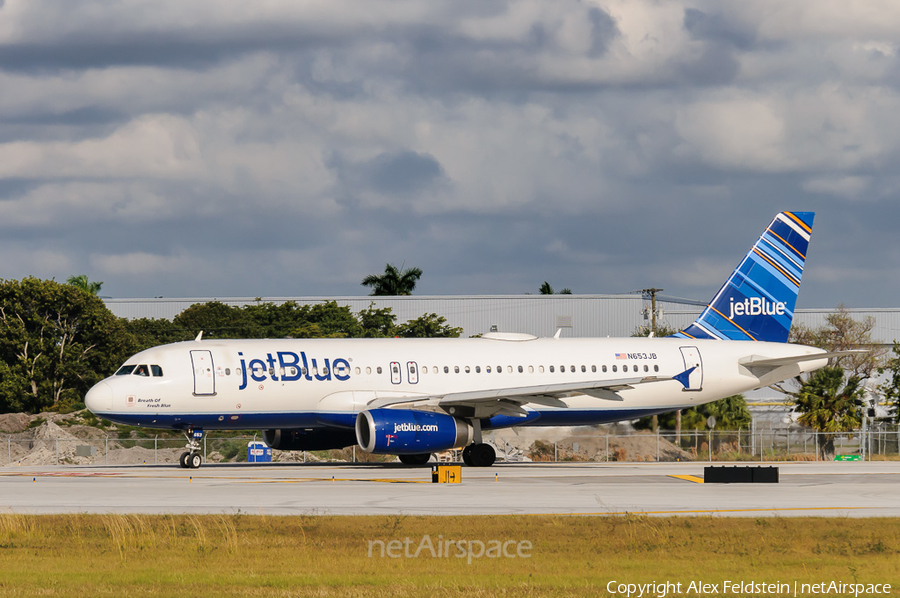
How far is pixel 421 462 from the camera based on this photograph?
40875 mm

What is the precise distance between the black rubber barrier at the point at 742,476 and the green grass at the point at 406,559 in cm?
922

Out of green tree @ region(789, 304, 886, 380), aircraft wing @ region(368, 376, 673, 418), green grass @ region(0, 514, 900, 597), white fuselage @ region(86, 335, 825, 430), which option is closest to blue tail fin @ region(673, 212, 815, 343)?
white fuselage @ region(86, 335, 825, 430)

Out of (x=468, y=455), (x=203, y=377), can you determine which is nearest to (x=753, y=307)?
(x=468, y=455)

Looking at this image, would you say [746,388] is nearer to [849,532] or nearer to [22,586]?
[849,532]

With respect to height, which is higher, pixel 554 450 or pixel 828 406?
pixel 828 406

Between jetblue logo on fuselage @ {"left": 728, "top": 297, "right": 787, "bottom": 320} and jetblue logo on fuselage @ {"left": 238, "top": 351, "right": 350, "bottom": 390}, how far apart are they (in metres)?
16.9

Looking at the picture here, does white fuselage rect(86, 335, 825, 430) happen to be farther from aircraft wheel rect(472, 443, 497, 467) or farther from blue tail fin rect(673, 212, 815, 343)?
blue tail fin rect(673, 212, 815, 343)

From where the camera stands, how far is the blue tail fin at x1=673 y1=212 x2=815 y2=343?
149ft

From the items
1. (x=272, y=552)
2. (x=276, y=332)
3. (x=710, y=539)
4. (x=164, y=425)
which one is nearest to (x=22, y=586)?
(x=272, y=552)

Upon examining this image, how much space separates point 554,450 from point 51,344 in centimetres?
4069

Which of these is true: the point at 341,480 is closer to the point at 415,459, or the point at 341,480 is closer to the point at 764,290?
the point at 415,459

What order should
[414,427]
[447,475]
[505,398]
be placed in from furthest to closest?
1. [505,398]
2. [414,427]
3. [447,475]

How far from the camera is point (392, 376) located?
3866 cm

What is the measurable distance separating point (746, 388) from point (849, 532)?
82.4ft
